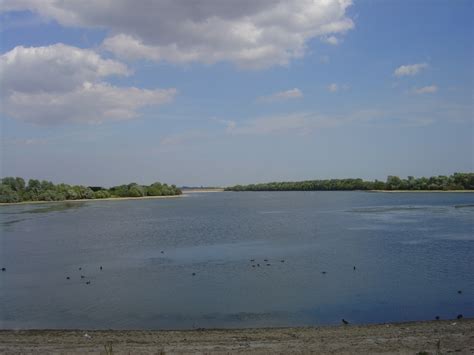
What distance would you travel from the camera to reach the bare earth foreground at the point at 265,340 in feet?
39.6

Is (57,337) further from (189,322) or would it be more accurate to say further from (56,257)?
(56,257)

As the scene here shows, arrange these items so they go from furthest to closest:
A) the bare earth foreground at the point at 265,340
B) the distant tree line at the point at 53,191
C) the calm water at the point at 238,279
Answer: the distant tree line at the point at 53,191, the calm water at the point at 238,279, the bare earth foreground at the point at 265,340

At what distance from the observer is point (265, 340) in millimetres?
13383

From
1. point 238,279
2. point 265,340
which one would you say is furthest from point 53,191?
point 265,340

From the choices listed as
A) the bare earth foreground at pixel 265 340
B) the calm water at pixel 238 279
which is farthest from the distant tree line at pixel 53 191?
the bare earth foreground at pixel 265 340

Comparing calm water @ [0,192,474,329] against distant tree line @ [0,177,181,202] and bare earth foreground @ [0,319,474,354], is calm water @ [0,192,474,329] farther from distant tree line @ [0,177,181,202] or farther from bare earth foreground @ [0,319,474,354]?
distant tree line @ [0,177,181,202]

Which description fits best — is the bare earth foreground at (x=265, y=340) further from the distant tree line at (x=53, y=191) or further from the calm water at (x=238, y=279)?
the distant tree line at (x=53, y=191)

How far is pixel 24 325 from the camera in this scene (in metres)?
17.4

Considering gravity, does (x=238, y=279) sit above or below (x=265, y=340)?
below

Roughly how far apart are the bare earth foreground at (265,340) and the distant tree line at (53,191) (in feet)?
441

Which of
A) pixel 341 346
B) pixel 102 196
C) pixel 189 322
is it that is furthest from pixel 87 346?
pixel 102 196

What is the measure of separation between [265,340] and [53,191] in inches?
5702

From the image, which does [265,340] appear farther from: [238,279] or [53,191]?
[53,191]

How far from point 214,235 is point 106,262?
48.7 ft
